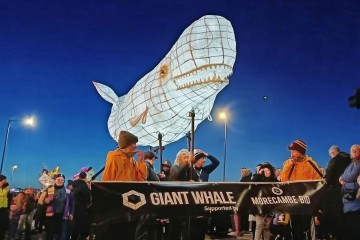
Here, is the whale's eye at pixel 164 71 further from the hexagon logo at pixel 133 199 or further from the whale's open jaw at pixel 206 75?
the hexagon logo at pixel 133 199

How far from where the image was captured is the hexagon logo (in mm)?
6074

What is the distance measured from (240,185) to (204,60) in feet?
24.4

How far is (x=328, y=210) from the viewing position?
28.2 feet

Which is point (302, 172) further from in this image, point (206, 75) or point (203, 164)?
point (206, 75)

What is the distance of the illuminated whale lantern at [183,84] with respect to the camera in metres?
13.6

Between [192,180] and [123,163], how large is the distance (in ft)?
6.23

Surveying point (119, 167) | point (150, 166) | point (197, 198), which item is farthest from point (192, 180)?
point (119, 167)

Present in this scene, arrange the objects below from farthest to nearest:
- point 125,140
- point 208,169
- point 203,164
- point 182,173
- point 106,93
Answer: point 106,93, point 208,169, point 203,164, point 182,173, point 125,140

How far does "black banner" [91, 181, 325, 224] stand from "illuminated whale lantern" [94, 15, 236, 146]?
7.35m

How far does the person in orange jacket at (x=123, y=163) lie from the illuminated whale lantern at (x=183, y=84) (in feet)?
25.4

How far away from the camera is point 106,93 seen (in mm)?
20062

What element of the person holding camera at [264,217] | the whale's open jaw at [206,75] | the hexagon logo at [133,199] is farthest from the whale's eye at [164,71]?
the hexagon logo at [133,199]

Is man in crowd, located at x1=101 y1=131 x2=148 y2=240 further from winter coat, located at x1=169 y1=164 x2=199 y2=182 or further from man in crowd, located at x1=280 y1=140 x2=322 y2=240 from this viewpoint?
man in crowd, located at x1=280 y1=140 x2=322 y2=240

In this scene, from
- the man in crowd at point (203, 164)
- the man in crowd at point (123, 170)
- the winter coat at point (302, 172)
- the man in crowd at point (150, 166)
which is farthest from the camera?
the man in crowd at point (203, 164)
